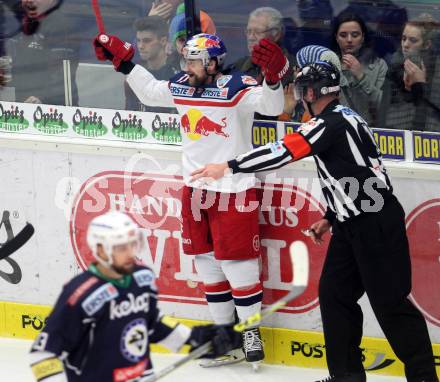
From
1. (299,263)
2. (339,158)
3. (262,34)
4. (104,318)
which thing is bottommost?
(104,318)

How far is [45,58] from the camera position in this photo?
20.5 ft

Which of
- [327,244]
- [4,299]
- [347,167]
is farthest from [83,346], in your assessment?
[4,299]

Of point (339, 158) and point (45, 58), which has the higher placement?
point (45, 58)

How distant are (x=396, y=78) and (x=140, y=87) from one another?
1223mm

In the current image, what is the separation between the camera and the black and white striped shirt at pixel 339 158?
16.4 feet

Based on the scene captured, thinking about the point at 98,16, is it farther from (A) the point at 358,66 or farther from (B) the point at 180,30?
(A) the point at 358,66

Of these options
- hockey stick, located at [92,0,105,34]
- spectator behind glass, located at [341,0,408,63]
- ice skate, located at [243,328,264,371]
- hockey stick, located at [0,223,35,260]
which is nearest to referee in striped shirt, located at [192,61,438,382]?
spectator behind glass, located at [341,0,408,63]

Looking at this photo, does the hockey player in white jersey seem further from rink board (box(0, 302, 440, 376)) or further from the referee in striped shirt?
the referee in striped shirt

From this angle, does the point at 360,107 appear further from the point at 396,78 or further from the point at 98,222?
the point at 98,222

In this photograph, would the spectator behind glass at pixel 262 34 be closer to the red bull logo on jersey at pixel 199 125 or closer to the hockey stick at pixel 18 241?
the red bull logo on jersey at pixel 199 125

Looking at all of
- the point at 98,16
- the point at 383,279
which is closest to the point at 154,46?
the point at 98,16

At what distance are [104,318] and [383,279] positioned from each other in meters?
1.49

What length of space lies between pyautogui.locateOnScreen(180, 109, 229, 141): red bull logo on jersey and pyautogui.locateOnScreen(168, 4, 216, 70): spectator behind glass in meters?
0.34

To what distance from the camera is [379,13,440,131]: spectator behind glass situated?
17.8 ft
